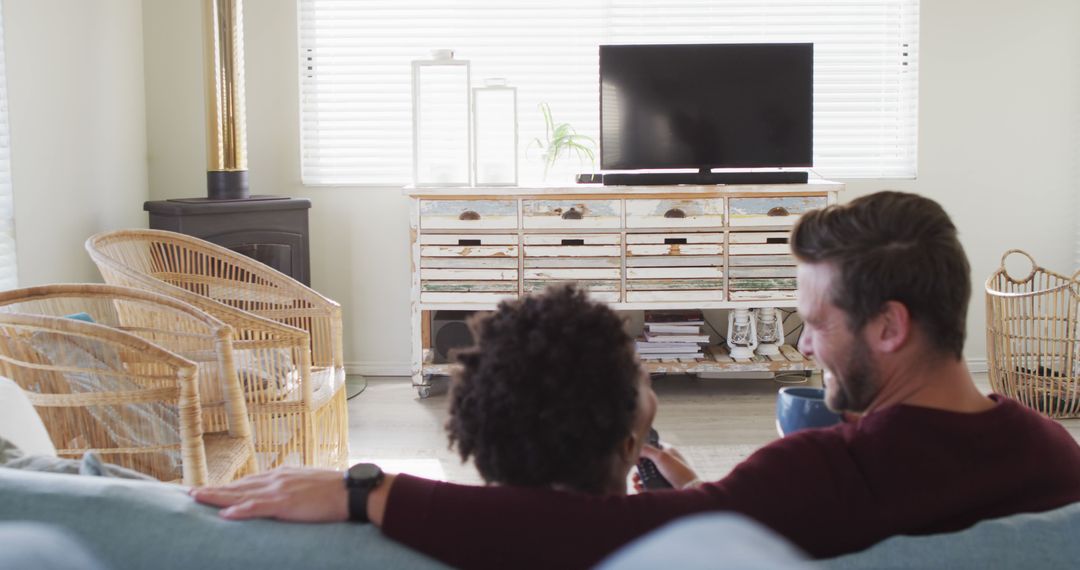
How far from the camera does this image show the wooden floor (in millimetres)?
3611

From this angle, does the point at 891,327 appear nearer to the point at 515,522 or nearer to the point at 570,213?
the point at 515,522

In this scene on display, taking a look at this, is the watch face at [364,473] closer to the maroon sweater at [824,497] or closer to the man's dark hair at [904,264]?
the maroon sweater at [824,497]

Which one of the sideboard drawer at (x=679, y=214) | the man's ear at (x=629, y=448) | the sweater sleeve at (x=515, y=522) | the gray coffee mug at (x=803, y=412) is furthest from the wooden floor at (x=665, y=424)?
the sweater sleeve at (x=515, y=522)

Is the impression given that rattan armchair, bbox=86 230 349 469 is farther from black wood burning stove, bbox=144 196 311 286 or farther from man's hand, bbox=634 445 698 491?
man's hand, bbox=634 445 698 491

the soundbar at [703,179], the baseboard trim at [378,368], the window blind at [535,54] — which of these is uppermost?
the window blind at [535,54]

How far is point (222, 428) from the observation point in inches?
102

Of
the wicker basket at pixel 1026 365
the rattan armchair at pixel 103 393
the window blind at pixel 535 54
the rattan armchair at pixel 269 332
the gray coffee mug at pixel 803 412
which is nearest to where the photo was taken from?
the gray coffee mug at pixel 803 412

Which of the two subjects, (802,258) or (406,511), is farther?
(802,258)

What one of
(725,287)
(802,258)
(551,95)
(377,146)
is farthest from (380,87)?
(802,258)

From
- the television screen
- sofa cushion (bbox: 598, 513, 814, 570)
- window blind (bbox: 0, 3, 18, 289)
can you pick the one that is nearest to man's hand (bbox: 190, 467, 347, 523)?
sofa cushion (bbox: 598, 513, 814, 570)

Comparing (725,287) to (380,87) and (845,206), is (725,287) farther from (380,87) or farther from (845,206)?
(845,206)

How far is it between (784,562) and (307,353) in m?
2.35

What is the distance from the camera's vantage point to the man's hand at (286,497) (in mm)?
897

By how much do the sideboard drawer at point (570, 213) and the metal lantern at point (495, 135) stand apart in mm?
201
